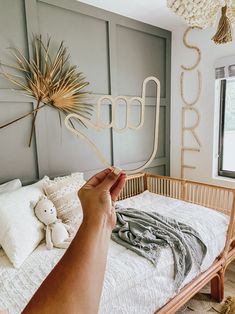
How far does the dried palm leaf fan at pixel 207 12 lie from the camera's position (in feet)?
2.89

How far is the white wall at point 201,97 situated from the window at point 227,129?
3.5 inches

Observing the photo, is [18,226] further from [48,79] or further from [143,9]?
[143,9]

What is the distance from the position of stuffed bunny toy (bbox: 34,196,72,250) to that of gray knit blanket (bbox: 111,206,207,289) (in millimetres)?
323

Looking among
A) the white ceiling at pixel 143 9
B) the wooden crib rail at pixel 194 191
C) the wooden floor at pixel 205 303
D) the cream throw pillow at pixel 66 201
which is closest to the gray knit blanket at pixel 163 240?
the cream throw pillow at pixel 66 201

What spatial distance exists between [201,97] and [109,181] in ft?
7.63

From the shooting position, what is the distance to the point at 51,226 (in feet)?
4.93

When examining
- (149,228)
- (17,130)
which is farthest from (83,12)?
(149,228)

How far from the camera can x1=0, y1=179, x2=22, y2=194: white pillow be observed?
5.29ft

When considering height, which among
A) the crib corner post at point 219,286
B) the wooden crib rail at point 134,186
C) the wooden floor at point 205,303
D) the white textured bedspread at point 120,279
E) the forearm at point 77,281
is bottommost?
the wooden floor at point 205,303

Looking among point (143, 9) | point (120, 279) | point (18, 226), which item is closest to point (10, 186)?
point (18, 226)

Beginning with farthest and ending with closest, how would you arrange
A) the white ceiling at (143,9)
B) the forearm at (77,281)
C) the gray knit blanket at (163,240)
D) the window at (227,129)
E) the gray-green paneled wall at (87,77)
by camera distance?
1. the window at (227,129)
2. the white ceiling at (143,9)
3. the gray-green paneled wall at (87,77)
4. the gray knit blanket at (163,240)
5. the forearm at (77,281)

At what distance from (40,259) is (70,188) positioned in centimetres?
54

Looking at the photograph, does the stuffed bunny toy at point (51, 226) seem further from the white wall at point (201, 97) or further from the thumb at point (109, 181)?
the white wall at point (201, 97)

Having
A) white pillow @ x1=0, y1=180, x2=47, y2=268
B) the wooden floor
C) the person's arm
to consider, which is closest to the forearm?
the person's arm
